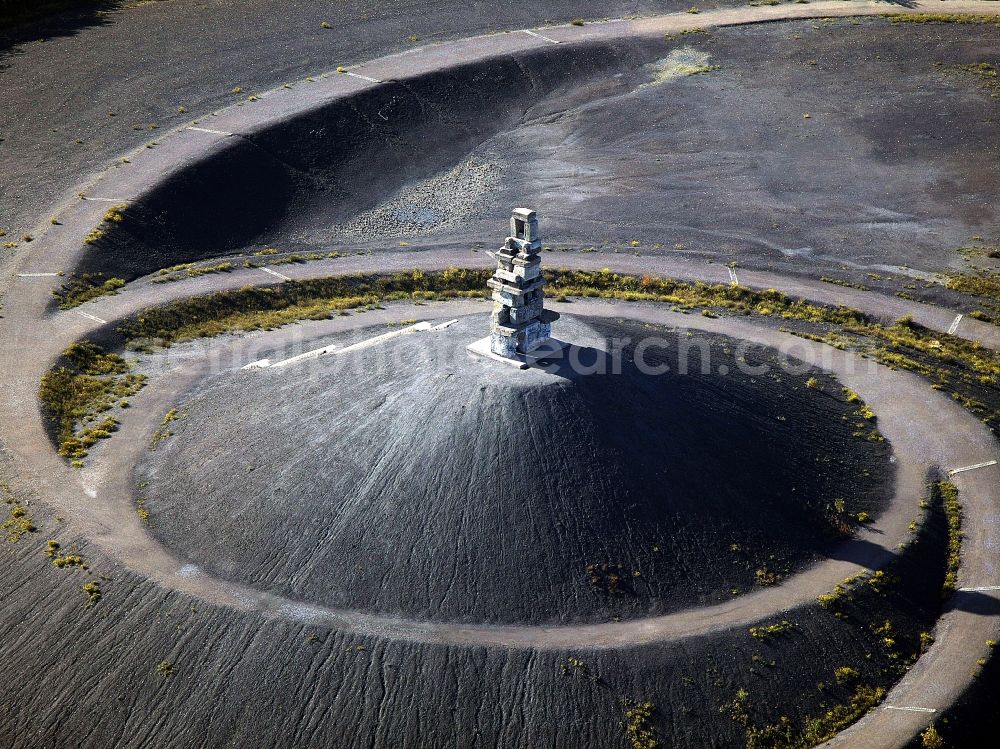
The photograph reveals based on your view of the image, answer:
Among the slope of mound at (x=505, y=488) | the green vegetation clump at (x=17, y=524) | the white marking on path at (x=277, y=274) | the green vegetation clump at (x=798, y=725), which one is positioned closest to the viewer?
the green vegetation clump at (x=798, y=725)

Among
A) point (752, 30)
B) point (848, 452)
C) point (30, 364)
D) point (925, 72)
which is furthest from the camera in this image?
point (752, 30)

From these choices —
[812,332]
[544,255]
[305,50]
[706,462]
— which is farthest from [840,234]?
[305,50]

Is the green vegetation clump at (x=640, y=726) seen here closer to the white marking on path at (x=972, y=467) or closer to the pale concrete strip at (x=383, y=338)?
the white marking on path at (x=972, y=467)

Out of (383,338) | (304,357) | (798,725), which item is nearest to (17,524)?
(304,357)

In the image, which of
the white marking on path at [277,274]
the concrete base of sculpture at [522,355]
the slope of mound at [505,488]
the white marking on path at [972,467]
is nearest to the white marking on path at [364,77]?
the white marking on path at [277,274]

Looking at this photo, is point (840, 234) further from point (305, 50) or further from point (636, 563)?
point (305, 50)
